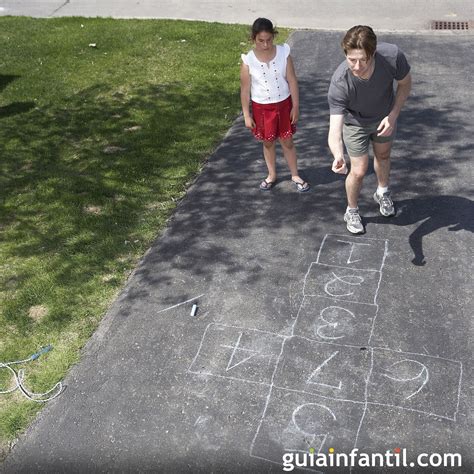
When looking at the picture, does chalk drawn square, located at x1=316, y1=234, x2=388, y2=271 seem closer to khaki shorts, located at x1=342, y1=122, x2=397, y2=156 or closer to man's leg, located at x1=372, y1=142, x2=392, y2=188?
man's leg, located at x1=372, y1=142, x2=392, y2=188

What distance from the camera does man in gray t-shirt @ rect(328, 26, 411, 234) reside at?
15.9 feet

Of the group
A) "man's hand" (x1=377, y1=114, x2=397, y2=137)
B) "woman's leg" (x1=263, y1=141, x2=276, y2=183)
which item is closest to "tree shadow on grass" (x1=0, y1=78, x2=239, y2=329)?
"woman's leg" (x1=263, y1=141, x2=276, y2=183)

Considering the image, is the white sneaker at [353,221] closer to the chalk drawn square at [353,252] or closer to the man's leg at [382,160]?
the chalk drawn square at [353,252]

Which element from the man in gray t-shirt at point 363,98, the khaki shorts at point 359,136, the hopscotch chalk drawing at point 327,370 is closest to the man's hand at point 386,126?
the man in gray t-shirt at point 363,98

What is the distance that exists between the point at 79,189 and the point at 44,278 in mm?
1550

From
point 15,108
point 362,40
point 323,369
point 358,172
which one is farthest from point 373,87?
point 15,108

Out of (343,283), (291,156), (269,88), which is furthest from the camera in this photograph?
(291,156)

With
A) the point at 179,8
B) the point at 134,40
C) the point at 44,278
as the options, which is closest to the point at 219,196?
the point at 44,278

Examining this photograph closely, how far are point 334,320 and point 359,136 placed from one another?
5.07 feet

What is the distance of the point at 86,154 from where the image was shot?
304 inches

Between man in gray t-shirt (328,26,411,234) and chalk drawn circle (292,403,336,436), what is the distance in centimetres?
180

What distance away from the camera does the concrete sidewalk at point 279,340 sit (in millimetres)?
4109

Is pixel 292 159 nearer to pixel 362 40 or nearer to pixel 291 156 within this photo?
pixel 291 156

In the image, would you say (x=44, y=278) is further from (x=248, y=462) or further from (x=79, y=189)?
(x=248, y=462)
